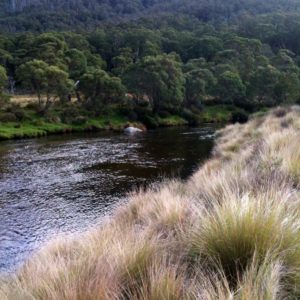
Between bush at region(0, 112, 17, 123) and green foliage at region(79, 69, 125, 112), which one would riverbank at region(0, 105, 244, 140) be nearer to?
bush at region(0, 112, 17, 123)

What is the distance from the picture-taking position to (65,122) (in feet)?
146

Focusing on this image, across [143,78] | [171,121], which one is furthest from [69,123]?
[143,78]

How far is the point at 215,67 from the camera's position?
2704 inches

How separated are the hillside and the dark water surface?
9968 centimetres

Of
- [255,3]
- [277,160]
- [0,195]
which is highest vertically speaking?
[255,3]

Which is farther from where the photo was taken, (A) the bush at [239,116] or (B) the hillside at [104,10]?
(B) the hillside at [104,10]

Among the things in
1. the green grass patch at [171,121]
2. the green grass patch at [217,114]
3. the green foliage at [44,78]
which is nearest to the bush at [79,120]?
the green foliage at [44,78]

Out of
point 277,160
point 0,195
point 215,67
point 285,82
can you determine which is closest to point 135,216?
point 277,160

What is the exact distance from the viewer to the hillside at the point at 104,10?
136 metres

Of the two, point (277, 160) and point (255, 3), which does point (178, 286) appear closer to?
point (277, 160)

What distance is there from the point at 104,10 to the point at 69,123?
13817 centimetres

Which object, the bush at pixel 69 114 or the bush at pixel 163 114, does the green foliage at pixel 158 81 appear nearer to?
the bush at pixel 163 114

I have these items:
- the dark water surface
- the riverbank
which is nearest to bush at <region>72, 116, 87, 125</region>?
the riverbank

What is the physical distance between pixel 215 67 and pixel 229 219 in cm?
6731
